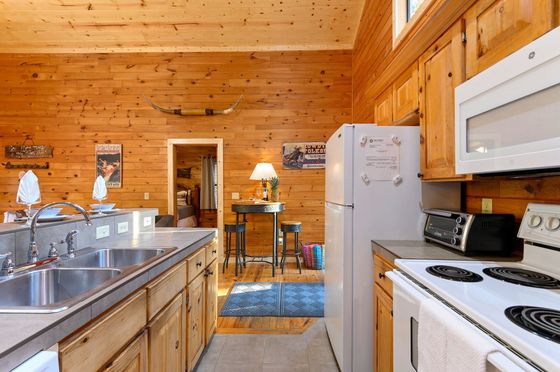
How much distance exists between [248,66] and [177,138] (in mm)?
Answer: 1727

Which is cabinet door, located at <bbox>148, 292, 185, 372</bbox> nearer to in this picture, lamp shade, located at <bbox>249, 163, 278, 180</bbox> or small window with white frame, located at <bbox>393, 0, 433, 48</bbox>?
lamp shade, located at <bbox>249, 163, 278, 180</bbox>

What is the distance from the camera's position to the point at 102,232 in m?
1.82

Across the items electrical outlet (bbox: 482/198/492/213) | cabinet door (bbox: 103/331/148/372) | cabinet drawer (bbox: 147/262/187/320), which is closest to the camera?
cabinet door (bbox: 103/331/148/372)

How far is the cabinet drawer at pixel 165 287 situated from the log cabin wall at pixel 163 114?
314 centimetres

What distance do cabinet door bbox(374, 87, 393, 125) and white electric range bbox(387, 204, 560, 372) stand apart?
61.2 inches

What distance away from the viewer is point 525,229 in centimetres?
125

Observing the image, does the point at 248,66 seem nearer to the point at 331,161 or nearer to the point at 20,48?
the point at 331,161

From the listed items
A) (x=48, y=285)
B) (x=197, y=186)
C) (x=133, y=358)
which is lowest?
(x=133, y=358)

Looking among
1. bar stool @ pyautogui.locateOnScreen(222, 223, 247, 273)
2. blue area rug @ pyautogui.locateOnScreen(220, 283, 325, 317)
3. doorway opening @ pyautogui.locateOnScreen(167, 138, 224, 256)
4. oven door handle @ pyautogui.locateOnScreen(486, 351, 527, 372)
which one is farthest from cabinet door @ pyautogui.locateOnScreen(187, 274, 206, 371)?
doorway opening @ pyautogui.locateOnScreen(167, 138, 224, 256)

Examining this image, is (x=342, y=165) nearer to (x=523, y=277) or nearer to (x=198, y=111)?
(x=523, y=277)

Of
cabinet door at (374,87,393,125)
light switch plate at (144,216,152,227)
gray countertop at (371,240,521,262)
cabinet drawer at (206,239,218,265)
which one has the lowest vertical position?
cabinet drawer at (206,239,218,265)

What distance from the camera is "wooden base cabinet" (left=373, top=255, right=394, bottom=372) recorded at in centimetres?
147

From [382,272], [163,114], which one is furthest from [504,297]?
[163,114]

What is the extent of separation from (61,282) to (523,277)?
193cm
